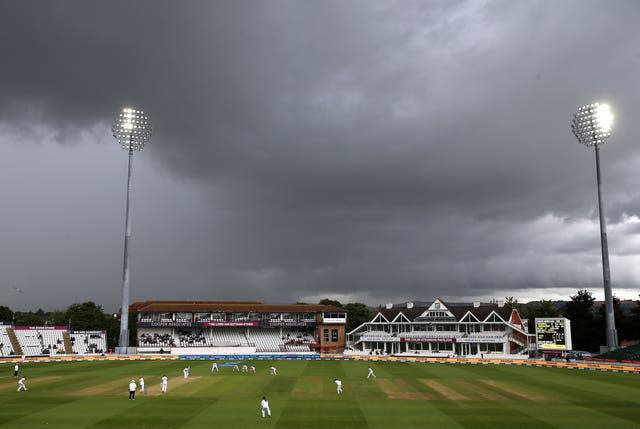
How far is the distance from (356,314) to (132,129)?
67.2m

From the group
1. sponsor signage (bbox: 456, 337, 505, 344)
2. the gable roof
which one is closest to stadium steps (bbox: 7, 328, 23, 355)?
the gable roof

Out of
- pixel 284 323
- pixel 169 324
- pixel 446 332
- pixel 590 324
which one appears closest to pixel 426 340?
pixel 446 332

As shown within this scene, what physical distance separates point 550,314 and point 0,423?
9278 centimetres

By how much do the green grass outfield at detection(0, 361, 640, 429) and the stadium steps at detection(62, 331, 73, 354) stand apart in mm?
26810

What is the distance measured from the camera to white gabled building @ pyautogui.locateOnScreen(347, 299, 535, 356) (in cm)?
7294

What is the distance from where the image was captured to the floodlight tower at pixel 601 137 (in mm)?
59062

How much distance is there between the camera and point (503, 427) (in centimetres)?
2353

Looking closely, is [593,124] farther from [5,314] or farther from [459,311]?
[5,314]

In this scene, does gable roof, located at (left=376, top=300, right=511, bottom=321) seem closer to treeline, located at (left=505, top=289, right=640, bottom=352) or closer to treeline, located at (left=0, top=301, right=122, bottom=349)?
treeline, located at (left=505, top=289, right=640, bottom=352)

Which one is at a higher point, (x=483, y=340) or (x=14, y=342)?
(x=14, y=342)

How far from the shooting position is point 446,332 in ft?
251

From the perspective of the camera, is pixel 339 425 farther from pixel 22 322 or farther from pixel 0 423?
pixel 22 322

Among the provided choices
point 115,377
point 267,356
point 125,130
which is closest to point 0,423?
point 115,377

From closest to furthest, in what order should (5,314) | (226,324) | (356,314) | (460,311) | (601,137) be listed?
(601,137)
(460,311)
(226,324)
(5,314)
(356,314)
